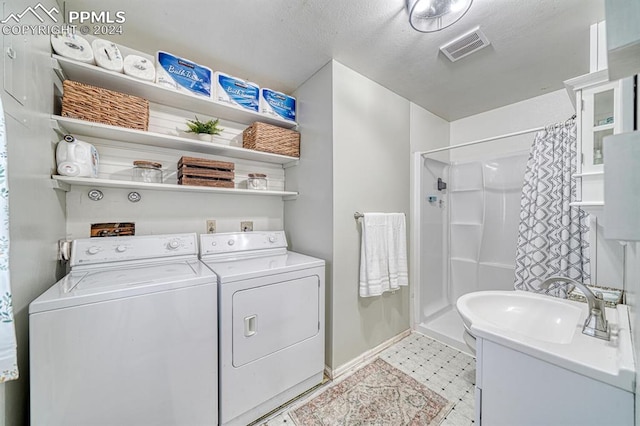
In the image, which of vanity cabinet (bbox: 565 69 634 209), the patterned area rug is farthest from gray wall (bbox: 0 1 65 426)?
vanity cabinet (bbox: 565 69 634 209)

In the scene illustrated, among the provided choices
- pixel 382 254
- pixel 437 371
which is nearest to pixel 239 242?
pixel 382 254

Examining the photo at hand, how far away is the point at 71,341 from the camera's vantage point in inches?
40.0

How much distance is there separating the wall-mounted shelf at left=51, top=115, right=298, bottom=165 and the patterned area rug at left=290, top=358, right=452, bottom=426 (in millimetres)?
1905

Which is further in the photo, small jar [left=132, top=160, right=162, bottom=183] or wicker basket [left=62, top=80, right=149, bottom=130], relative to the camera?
small jar [left=132, top=160, right=162, bottom=183]

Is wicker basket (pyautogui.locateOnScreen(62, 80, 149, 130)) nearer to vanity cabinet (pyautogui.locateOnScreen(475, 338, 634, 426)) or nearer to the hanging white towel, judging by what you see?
the hanging white towel

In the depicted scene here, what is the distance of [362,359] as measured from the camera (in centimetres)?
205

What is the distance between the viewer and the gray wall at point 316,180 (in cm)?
190

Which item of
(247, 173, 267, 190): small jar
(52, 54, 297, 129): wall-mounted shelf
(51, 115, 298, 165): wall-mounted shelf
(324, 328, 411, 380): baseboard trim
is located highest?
(52, 54, 297, 129): wall-mounted shelf

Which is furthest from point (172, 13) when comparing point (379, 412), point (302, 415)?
point (379, 412)

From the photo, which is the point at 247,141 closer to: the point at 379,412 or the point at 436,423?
the point at 379,412

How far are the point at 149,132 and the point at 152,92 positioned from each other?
324mm

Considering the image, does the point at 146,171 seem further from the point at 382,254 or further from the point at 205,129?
the point at 382,254

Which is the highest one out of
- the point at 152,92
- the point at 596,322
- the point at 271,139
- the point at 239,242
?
the point at 152,92

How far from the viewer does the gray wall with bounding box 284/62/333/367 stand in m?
1.90
